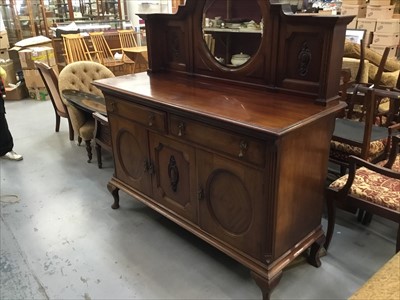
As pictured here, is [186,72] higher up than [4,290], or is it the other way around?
[186,72]

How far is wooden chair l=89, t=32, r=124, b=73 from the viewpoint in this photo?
653 cm

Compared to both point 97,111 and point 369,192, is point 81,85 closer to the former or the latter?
point 97,111

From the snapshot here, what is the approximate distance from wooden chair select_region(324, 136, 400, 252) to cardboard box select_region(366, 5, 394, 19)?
4438mm

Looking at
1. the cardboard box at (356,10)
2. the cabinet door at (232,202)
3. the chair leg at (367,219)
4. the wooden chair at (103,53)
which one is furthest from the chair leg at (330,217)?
the wooden chair at (103,53)

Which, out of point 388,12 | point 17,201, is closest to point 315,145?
point 17,201

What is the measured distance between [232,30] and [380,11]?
468cm

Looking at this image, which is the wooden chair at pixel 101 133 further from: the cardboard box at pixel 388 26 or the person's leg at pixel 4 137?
the cardboard box at pixel 388 26

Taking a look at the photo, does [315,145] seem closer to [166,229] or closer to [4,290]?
[166,229]

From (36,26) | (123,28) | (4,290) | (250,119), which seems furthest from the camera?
(123,28)

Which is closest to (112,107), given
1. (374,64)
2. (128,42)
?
(374,64)

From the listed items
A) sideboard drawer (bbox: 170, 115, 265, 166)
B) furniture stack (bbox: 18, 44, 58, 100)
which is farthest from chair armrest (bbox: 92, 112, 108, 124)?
furniture stack (bbox: 18, 44, 58, 100)

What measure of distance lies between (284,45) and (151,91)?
78cm

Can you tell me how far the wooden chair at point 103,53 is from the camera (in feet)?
21.4

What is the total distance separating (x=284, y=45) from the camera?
5.76 feet
